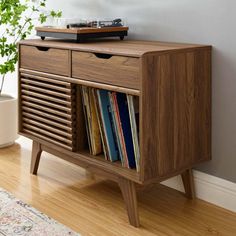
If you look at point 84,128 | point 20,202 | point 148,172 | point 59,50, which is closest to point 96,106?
point 84,128

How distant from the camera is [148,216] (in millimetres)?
1750

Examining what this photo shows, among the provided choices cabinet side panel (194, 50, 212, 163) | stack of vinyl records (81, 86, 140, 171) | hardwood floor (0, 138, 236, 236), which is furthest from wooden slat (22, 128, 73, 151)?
cabinet side panel (194, 50, 212, 163)

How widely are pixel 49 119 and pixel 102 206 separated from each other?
482 mm

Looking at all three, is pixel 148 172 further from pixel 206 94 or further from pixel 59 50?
pixel 59 50

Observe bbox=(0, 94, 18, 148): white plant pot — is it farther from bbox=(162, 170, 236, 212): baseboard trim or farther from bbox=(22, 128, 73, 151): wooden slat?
bbox=(162, 170, 236, 212): baseboard trim

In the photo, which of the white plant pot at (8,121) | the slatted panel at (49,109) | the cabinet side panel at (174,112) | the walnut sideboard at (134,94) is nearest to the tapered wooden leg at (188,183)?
the walnut sideboard at (134,94)

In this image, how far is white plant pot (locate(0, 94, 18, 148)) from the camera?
257cm

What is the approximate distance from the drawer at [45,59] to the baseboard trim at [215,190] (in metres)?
0.75

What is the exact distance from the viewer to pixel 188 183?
6.17 feet

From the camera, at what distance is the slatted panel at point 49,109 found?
1887 mm

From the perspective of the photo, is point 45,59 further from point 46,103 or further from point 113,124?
point 113,124

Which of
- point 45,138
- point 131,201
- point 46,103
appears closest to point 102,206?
point 131,201

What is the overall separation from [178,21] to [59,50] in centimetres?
53

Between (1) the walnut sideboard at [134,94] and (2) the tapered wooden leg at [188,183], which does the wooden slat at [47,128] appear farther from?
(2) the tapered wooden leg at [188,183]
